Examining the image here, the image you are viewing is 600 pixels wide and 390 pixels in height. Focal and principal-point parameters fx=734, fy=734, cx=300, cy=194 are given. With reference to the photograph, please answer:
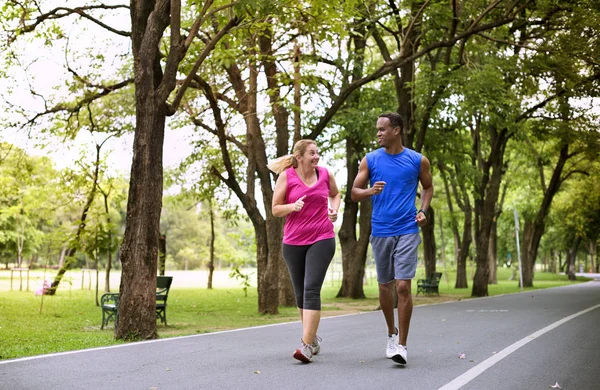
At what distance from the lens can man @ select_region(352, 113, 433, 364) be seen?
6984 mm

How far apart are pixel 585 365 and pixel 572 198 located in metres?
42.9

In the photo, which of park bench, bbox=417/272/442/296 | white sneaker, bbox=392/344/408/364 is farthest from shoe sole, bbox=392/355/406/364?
park bench, bbox=417/272/442/296

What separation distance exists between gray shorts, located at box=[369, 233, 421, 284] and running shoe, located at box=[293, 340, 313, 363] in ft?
3.16


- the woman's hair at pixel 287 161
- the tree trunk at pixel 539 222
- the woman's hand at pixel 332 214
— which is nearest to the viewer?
the woman's hand at pixel 332 214

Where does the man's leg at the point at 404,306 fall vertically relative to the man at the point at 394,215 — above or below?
below

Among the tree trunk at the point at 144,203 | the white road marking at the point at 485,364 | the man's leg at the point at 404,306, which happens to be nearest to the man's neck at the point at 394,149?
the man's leg at the point at 404,306

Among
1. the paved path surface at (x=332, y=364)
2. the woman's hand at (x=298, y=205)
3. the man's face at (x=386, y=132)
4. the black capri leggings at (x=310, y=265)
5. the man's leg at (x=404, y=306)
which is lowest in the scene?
the paved path surface at (x=332, y=364)

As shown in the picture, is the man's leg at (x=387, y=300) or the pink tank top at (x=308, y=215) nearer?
the man's leg at (x=387, y=300)

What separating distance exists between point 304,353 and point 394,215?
5.19 ft

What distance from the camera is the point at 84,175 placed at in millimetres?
26156

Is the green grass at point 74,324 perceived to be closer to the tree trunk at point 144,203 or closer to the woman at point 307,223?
the tree trunk at point 144,203

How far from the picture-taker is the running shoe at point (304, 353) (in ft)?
22.8

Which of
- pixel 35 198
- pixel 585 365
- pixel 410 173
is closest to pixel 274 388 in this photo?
pixel 410 173

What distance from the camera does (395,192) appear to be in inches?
282
